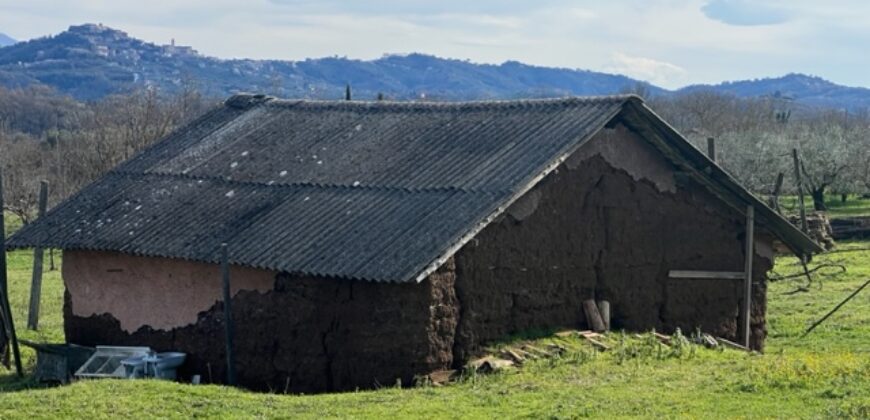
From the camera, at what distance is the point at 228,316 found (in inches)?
597

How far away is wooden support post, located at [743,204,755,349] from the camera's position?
56.3 ft

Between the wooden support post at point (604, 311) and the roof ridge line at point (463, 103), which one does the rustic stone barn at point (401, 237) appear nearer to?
the roof ridge line at point (463, 103)

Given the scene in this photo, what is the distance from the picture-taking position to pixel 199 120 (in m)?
20.6

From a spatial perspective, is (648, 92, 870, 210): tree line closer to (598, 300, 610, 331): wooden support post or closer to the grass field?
(598, 300, 610, 331): wooden support post

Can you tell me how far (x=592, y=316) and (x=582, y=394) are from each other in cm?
361

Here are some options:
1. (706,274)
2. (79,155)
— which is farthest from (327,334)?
(79,155)

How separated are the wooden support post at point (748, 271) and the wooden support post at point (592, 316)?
9.05ft

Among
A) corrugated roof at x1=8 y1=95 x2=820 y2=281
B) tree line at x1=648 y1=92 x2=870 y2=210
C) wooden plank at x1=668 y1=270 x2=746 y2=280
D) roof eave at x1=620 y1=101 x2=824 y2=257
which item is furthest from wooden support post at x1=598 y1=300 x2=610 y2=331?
tree line at x1=648 y1=92 x2=870 y2=210

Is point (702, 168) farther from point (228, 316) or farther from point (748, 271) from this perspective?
point (228, 316)

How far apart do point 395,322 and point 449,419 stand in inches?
105

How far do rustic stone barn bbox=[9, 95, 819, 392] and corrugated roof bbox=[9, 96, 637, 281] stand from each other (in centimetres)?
4

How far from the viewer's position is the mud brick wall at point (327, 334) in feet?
45.4

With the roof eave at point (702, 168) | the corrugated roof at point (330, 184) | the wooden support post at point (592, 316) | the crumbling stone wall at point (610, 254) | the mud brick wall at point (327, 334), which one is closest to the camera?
the mud brick wall at point (327, 334)

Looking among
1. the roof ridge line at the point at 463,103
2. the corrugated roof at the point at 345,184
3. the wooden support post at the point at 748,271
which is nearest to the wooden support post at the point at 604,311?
Answer: the corrugated roof at the point at 345,184
